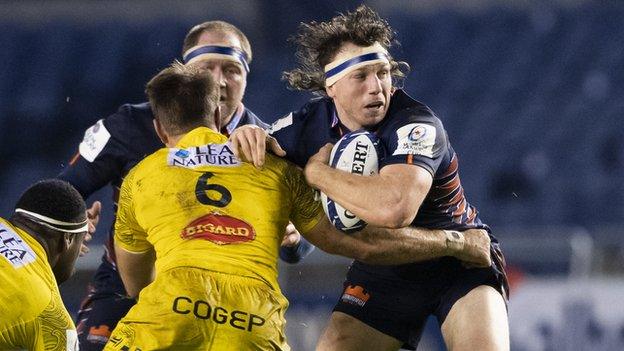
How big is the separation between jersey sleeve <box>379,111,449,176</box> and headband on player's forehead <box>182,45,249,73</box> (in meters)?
1.68

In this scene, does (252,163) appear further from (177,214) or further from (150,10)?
(150,10)

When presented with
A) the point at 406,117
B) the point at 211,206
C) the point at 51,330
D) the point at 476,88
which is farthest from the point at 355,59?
A: the point at 476,88

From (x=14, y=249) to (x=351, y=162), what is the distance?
1.46 metres

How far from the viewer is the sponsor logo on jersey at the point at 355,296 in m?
6.02

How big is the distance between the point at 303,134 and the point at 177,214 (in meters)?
1.37

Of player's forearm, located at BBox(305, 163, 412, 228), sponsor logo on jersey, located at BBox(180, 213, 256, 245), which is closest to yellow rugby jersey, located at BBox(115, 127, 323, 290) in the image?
sponsor logo on jersey, located at BBox(180, 213, 256, 245)

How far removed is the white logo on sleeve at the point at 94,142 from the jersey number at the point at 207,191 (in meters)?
2.04

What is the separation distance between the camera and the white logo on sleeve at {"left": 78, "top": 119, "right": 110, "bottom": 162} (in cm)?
656

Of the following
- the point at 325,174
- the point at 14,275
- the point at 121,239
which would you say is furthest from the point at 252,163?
the point at 14,275

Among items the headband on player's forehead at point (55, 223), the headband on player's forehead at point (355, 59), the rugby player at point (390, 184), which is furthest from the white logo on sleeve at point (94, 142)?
the headband on player's forehead at point (355, 59)

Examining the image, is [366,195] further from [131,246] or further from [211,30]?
[211,30]

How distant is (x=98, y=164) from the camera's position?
21.5 feet

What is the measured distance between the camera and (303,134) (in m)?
5.87

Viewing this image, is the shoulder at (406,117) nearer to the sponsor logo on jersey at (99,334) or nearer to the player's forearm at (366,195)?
the player's forearm at (366,195)
